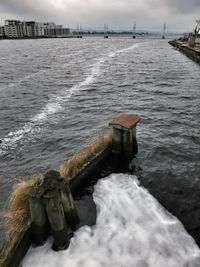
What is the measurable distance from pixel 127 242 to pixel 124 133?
421 cm

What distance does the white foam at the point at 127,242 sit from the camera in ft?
22.6

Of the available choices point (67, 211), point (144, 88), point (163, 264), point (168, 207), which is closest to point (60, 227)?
point (67, 211)

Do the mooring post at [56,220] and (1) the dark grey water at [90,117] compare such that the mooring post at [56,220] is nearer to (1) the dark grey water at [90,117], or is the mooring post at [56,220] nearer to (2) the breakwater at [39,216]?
(2) the breakwater at [39,216]

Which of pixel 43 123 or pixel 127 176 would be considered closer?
pixel 127 176

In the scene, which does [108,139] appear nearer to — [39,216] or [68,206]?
[68,206]

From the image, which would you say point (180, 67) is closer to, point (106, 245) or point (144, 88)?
point (144, 88)

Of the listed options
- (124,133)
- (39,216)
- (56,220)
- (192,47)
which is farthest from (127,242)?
(192,47)

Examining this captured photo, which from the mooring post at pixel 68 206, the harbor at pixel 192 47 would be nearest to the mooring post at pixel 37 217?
the mooring post at pixel 68 206

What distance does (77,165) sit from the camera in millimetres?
9469

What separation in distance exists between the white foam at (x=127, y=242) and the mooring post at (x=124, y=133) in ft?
7.29

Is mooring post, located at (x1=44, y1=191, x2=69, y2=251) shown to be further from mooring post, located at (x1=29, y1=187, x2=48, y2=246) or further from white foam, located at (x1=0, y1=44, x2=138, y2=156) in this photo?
white foam, located at (x1=0, y1=44, x2=138, y2=156)

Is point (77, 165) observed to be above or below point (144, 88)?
above

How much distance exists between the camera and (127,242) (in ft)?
24.4

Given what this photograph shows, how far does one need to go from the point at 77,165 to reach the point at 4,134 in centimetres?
792
